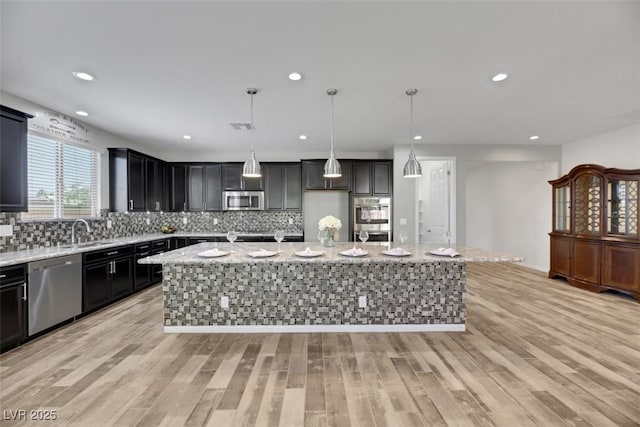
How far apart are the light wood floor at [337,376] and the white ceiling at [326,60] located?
2684 mm

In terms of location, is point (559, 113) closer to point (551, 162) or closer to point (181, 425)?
point (551, 162)

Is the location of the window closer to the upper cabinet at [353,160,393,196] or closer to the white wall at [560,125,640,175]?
the upper cabinet at [353,160,393,196]

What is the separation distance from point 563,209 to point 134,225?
26.9 feet

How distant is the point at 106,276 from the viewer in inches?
154

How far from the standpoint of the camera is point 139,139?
533 centimetres

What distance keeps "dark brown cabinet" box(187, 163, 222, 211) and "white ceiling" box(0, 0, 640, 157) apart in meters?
1.81

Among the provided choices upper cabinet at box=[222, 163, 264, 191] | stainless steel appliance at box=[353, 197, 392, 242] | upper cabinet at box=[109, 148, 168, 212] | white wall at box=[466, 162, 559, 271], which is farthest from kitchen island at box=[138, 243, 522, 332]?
white wall at box=[466, 162, 559, 271]

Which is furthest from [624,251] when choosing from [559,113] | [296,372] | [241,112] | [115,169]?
[115,169]

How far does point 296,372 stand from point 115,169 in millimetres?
4504

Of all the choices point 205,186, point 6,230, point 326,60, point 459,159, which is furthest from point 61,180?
point 459,159

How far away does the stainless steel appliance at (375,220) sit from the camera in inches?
226

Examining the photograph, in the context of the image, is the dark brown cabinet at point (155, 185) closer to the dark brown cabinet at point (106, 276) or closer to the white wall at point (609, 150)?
the dark brown cabinet at point (106, 276)

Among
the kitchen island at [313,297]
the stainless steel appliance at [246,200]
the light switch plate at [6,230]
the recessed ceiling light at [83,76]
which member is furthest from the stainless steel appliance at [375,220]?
the light switch plate at [6,230]

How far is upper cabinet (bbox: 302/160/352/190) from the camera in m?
5.87
